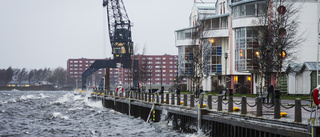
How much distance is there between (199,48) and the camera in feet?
A: 207

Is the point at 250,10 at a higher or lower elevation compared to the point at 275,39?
higher

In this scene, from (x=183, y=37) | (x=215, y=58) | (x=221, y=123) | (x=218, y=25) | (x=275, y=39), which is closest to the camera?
(x=221, y=123)

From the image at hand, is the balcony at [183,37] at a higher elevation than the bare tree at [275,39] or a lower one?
higher

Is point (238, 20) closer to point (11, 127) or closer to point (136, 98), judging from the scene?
point (136, 98)

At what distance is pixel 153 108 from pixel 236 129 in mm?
16357

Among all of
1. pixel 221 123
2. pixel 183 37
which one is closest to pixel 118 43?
pixel 183 37

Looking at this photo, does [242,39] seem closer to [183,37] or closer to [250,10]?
[250,10]

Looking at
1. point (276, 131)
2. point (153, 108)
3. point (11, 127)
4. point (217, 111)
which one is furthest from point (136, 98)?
point (276, 131)

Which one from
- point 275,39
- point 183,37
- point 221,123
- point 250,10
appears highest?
point 250,10

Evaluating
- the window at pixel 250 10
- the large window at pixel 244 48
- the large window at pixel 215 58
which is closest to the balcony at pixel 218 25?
the large window at pixel 215 58

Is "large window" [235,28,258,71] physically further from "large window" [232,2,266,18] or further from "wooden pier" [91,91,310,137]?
"wooden pier" [91,91,310,137]

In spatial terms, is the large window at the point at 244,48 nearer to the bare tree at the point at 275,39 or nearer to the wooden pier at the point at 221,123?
the bare tree at the point at 275,39

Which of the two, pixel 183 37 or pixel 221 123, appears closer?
pixel 221 123

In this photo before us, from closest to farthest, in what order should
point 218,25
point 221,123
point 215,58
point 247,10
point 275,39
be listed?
point 221,123 → point 275,39 → point 247,10 → point 218,25 → point 215,58
